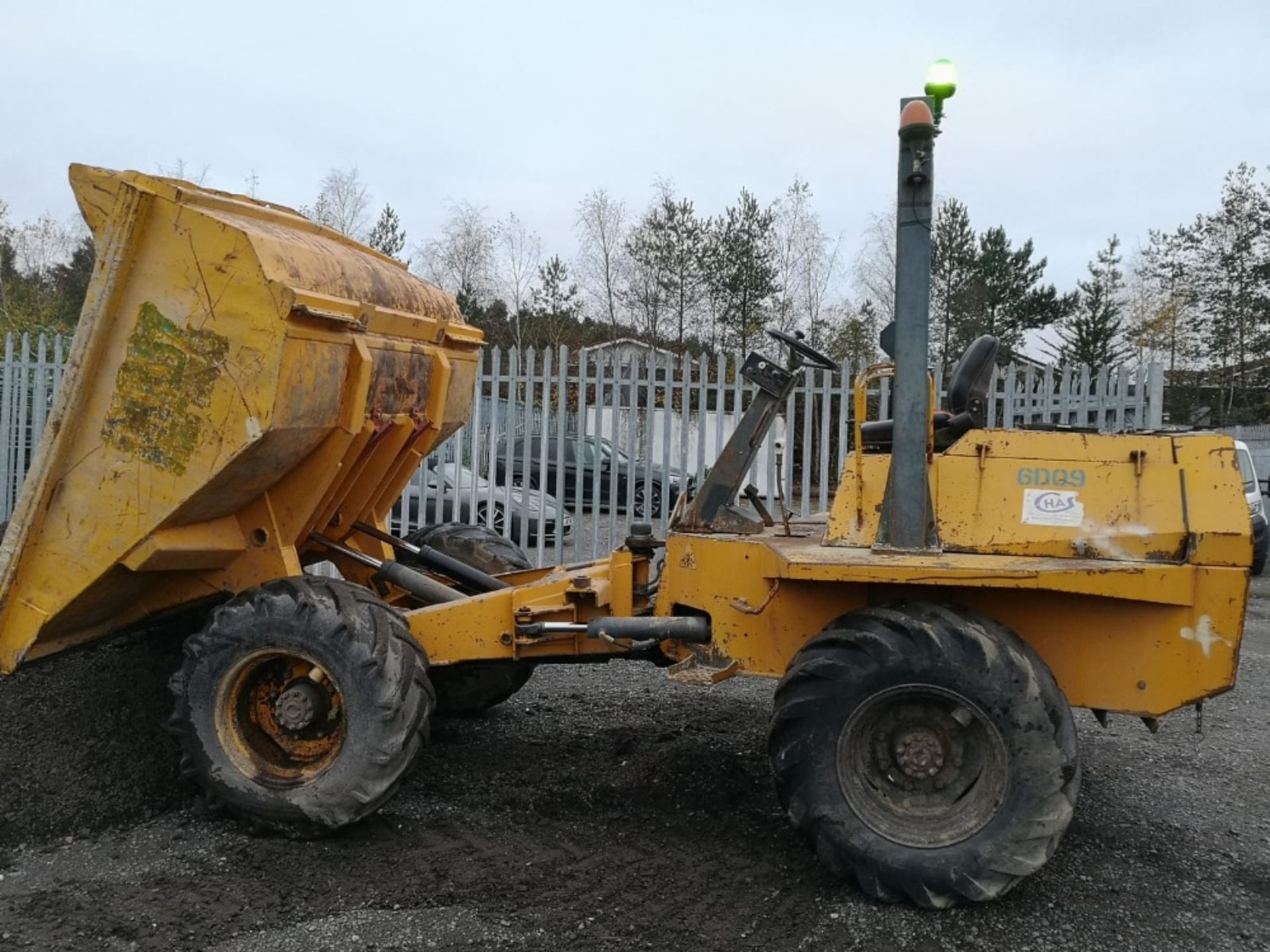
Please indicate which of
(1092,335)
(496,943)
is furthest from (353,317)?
(1092,335)

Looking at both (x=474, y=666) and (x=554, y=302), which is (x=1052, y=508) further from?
(x=554, y=302)

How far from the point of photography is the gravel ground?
3.47 meters

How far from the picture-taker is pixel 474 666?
5.25 m

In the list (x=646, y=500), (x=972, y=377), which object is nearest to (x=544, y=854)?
(x=972, y=377)

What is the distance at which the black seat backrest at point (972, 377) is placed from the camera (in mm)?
4582

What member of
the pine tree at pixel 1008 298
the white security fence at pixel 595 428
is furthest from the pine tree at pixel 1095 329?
the white security fence at pixel 595 428

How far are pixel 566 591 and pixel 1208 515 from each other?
260cm

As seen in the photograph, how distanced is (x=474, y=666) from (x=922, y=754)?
2393 millimetres

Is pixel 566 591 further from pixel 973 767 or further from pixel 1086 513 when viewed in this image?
pixel 1086 513

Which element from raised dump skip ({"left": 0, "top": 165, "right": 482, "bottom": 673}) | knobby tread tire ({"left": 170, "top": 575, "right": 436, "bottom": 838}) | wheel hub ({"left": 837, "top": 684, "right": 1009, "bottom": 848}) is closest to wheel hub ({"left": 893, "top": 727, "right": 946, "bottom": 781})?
wheel hub ({"left": 837, "top": 684, "right": 1009, "bottom": 848})

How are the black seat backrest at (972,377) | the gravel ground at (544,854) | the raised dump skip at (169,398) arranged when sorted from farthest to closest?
the black seat backrest at (972,377)
the raised dump skip at (169,398)
the gravel ground at (544,854)

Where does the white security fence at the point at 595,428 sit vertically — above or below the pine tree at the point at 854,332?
below

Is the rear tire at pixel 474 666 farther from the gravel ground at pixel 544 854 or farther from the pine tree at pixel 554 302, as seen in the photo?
the pine tree at pixel 554 302

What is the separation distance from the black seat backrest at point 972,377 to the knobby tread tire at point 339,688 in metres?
2.63
